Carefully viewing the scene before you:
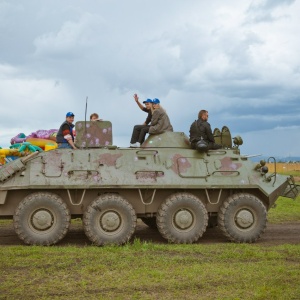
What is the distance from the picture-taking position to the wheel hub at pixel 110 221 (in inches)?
478

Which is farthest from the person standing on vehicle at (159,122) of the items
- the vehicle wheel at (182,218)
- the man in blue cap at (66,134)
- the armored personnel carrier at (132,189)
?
the man in blue cap at (66,134)

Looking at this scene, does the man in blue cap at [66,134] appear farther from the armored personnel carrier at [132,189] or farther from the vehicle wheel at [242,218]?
the vehicle wheel at [242,218]

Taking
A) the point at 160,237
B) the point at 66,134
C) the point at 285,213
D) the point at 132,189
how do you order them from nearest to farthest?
the point at 132,189
the point at 66,134
the point at 160,237
the point at 285,213

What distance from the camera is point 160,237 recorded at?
45.5 ft

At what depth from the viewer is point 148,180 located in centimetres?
1235

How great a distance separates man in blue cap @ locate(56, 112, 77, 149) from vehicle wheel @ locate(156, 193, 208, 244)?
2.53 metres

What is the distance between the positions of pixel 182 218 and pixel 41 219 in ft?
9.75

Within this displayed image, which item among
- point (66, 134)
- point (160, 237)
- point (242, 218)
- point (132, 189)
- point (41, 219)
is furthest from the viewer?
point (160, 237)

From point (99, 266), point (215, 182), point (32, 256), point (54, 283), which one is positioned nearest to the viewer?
point (54, 283)

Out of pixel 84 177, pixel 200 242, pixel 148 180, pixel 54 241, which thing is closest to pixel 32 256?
pixel 54 241

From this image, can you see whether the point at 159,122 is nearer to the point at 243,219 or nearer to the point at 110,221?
the point at 110,221

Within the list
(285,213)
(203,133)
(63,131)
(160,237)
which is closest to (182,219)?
(160,237)

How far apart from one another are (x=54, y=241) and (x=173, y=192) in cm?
276

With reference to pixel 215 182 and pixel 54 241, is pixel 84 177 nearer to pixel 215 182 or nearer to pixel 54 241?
pixel 54 241
